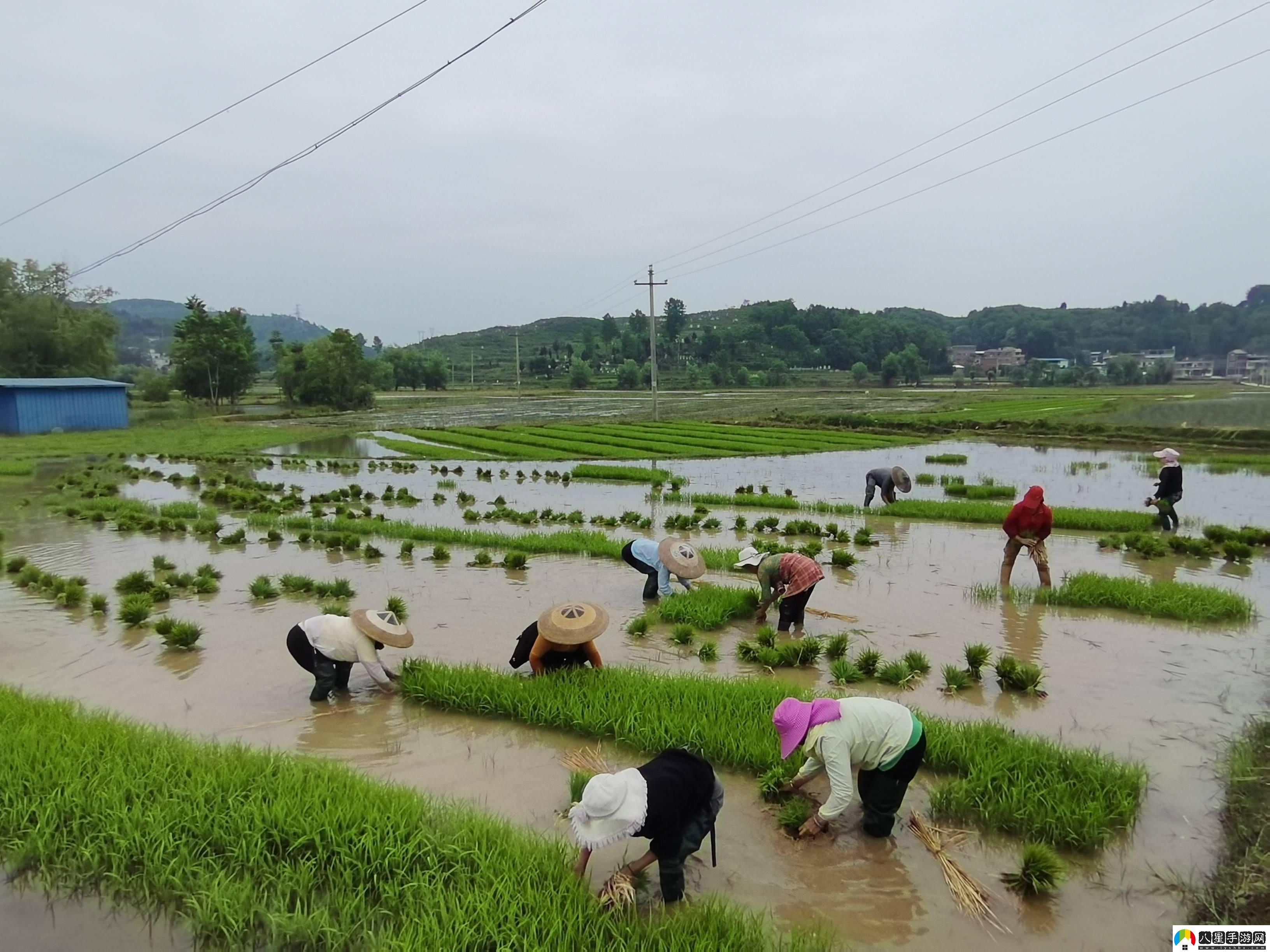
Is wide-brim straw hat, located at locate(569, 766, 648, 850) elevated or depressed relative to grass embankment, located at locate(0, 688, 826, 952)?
elevated

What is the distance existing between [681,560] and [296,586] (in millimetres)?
4968

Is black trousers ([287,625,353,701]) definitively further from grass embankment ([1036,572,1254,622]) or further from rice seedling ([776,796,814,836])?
grass embankment ([1036,572,1254,622])

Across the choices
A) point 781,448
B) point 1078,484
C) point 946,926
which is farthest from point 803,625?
point 781,448

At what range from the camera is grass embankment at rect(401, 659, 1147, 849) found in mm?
4469

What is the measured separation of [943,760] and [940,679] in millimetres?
1809

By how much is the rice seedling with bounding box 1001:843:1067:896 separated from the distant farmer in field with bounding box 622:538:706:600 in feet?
14.7

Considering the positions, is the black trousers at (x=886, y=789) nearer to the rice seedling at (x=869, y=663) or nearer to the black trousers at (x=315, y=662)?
the rice seedling at (x=869, y=663)

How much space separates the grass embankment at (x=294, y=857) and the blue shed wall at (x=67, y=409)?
3656 cm

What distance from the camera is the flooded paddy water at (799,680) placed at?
158 inches

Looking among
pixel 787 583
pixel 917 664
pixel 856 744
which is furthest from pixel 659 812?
pixel 787 583

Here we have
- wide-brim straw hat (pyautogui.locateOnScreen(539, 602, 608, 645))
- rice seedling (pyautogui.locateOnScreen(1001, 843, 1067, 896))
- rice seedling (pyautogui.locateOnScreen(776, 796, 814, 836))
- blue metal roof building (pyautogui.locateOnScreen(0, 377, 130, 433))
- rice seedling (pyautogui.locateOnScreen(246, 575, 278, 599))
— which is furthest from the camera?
blue metal roof building (pyautogui.locateOnScreen(0, 377, 130, 433))

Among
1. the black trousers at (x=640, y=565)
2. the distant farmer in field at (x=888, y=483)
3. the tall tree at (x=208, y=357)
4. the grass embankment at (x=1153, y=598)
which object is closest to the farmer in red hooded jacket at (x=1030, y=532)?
the grass embankment at (x=1153, y=598)

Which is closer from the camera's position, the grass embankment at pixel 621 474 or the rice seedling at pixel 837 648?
the rice seedling at pixel 837 648

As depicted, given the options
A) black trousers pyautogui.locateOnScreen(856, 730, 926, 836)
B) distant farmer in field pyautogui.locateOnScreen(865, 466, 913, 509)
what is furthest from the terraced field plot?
black trousers pyautogui.locateOnScreen(856, 730, 926, 836)
